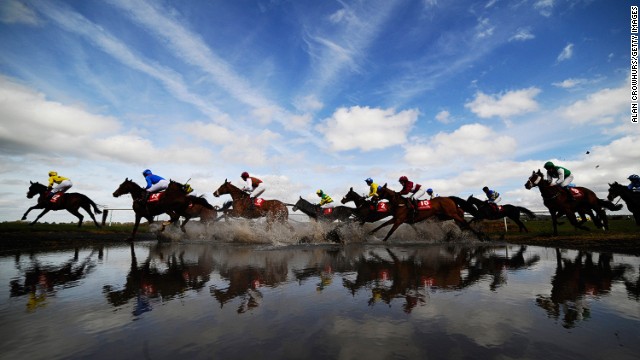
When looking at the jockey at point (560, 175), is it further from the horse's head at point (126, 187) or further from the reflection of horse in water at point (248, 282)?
the horse's head at point (126, 187)

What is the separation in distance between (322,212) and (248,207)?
12.4ft

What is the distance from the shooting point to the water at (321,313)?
6.88 ft

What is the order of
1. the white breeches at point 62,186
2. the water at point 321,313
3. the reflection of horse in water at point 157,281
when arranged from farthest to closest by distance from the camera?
the white breeches at point 62,186 → the reflection of horse in water at point 157,281 → the water at point 321,313

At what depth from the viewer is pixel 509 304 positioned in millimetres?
3170

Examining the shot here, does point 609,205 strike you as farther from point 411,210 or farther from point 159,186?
point 159,186

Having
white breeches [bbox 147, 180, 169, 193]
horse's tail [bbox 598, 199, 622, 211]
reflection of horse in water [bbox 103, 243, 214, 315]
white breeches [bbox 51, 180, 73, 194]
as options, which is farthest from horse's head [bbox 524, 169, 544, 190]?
white breeches [bbox 51, 180, 73, 194]

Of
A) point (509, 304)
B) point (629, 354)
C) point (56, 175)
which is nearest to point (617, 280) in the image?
point (509, 304)

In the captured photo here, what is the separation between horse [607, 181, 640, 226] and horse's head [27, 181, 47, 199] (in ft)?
86.9

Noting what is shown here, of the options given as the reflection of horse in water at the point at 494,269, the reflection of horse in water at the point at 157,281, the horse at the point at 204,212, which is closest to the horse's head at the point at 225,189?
the horse at the point at 204,212

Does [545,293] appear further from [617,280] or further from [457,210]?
[457,210]

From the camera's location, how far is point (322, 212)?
49.8 ft

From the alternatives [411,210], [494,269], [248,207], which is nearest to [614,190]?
[411,210]

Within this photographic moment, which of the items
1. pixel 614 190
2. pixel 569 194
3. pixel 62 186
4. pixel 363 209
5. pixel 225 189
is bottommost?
pixel 363 209

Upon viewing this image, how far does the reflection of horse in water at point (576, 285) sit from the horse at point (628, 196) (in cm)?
991
